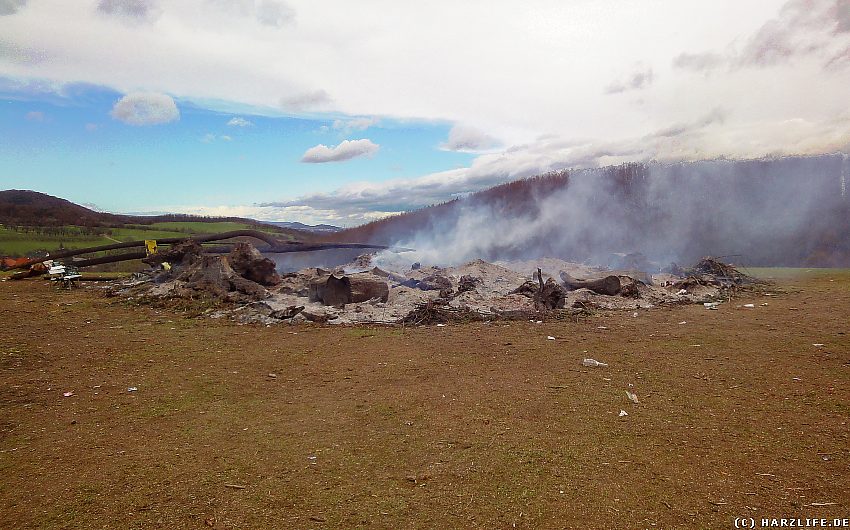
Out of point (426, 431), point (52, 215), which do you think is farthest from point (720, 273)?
point (52, 215)

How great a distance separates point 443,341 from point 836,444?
6.35m

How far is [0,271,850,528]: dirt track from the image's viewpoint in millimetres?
3639

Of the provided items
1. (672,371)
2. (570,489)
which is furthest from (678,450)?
(672,371)

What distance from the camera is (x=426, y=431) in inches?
201

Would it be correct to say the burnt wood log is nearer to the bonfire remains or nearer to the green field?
the bonfire remains

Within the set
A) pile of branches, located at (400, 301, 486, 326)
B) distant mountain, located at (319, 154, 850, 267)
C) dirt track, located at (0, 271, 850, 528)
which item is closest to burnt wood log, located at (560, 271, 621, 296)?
pile of branches, located at (400, 301, 486, 326)

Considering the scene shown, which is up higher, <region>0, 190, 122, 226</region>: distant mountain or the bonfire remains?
<region>0, 190, 122, 226</region>: distant mountain

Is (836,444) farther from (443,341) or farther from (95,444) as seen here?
(95,444)

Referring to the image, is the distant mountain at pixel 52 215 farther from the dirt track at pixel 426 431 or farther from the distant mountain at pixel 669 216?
the dirt track at pixel 426 431

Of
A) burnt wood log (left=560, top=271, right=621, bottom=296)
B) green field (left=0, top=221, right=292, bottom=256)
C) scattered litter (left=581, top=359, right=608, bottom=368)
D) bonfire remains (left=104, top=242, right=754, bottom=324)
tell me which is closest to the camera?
scattered litter (left=581, top=359, right=608, bottom=368)

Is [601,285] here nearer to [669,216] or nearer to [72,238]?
[669,216]

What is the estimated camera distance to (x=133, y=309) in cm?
1298

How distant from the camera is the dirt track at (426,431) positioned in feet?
11.9

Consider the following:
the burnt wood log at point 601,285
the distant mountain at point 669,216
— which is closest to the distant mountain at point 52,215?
the distant mountain at point 669,216
